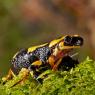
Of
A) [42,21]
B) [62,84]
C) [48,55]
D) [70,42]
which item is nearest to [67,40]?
[70,42]

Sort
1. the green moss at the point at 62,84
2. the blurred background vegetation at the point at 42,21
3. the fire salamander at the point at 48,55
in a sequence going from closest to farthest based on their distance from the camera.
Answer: the green moss at the point at 62,84 < the fire salamander at the point at 48,55 < the blurred background vegetation at the point at 42,21

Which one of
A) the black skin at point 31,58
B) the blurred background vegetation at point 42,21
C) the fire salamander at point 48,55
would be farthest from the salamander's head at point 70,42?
the blurred background vegetation at point 42,21

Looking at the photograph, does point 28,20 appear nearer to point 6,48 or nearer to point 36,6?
point 36,6

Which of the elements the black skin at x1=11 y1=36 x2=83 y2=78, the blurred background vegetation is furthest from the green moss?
the blurred background vegetation

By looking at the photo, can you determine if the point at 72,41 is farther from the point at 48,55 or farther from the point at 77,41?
the point at 48,55

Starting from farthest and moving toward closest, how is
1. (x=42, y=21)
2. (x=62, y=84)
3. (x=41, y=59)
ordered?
(x=42, y=21), (x=41, y=59), (x=62, y=84)

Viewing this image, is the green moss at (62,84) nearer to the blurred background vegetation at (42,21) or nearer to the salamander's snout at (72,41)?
the salamander's snout at (72,41)
